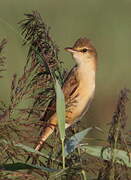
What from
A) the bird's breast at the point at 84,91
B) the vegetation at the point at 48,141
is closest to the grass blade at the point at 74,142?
the vegetation at the point at 48,141

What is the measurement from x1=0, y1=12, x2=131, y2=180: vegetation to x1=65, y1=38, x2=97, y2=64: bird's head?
6.46 ft

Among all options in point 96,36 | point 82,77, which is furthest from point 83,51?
point 96,36

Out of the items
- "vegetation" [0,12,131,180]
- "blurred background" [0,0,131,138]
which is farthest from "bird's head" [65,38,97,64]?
"blurred background" [0,0,131,138]

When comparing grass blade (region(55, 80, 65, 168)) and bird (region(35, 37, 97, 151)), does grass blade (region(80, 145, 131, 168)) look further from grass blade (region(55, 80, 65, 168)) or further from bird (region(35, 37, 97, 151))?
bird (region(35, 37, 97, 151))

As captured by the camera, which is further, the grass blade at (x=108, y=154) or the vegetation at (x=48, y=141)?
the grass blade at (x=108, y=154)

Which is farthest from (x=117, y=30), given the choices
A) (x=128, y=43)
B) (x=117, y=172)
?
(x=117, y=172)

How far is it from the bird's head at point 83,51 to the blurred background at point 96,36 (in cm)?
325

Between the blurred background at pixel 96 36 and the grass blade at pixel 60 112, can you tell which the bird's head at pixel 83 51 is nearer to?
the grass blade at pixel 60 112

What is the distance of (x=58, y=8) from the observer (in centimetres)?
1099

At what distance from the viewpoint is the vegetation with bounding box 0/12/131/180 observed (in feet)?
8.71

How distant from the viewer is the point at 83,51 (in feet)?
17.6

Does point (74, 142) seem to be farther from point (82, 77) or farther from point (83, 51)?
point (83, 51)

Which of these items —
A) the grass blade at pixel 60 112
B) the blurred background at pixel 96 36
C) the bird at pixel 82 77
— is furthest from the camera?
the blurred background at pixel 96 36

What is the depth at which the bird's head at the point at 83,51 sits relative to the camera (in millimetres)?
5270
